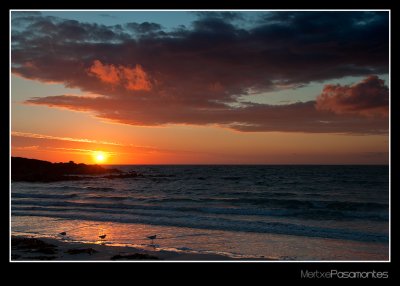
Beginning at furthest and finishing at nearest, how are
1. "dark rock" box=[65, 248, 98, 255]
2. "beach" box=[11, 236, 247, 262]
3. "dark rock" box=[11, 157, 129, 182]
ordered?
"dark rock" box=[11, 157, 129, 182], "dark rock" box=[65, 248, 98, 255], "beach" box=[11, 236, 247, 262]

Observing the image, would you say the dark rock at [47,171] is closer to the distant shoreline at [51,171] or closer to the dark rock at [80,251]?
the distant shoreline at [51,171]

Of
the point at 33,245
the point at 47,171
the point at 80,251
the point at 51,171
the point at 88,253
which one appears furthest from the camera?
the point at 51,171

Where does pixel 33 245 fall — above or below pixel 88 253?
above

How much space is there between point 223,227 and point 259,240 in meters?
2.76

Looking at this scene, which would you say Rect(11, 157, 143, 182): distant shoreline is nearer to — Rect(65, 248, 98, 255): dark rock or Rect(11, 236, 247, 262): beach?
Rect(11, 236, 247, 262): beach

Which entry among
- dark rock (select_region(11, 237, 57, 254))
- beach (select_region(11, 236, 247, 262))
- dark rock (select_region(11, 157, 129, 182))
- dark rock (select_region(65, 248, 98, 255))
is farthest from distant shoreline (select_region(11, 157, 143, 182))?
dark rock (select_region(65, 248, 98, 255))

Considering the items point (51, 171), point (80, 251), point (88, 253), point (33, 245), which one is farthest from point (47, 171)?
point (88, 253)

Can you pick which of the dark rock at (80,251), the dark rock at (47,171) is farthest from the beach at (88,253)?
the dark rock at (47,171)

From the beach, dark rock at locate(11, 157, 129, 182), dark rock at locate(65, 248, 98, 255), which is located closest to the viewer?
the beach

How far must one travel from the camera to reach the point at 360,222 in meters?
17.4

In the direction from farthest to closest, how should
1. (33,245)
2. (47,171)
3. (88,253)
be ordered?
(47,171) → (33,245) → (88,253)

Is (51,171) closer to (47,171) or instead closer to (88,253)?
(47,171)
